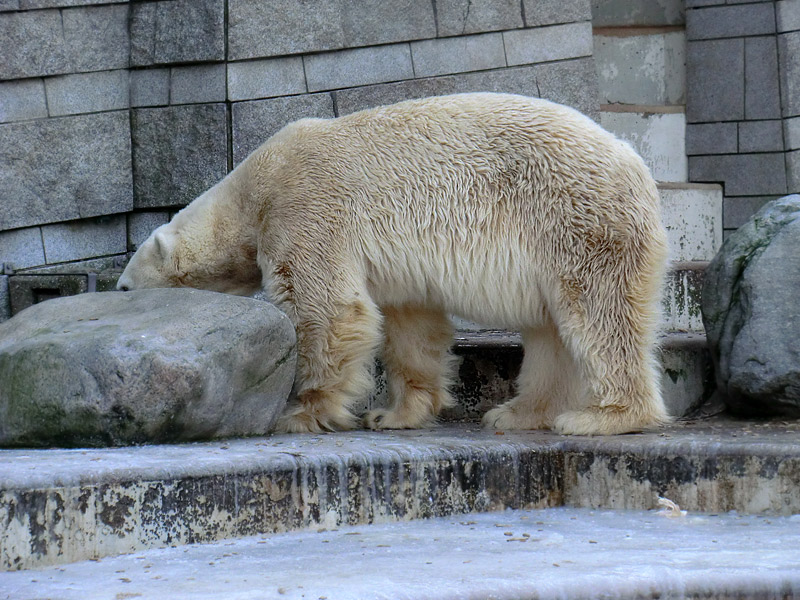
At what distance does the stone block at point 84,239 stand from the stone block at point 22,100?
0.65 meters

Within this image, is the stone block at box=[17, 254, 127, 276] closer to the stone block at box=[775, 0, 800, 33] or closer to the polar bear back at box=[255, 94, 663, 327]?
the polar bear back at box=[255, 94, 663, 327]

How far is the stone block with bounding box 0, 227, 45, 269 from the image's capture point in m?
A: 6.50

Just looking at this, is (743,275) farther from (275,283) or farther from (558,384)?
(275,283)

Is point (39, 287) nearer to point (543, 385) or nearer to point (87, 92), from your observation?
point (87, 92)

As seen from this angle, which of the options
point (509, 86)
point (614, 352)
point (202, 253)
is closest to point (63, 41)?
point (202, 253)

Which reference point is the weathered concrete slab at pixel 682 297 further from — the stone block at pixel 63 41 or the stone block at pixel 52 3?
the stone block at pixel 52 3

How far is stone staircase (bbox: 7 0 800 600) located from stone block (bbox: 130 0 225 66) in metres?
2.99

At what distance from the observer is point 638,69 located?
8258 mm

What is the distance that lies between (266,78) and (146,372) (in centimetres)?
312

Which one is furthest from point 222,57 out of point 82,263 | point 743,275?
point 743,275

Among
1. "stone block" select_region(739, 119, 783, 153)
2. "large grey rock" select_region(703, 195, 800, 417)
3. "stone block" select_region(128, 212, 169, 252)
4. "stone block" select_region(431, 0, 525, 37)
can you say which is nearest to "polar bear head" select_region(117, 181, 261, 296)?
"stone block" select_region(128, 212, 169, 252)

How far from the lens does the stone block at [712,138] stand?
7906 millimetres

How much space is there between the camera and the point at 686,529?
362cm

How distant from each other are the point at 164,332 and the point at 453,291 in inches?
47.7
